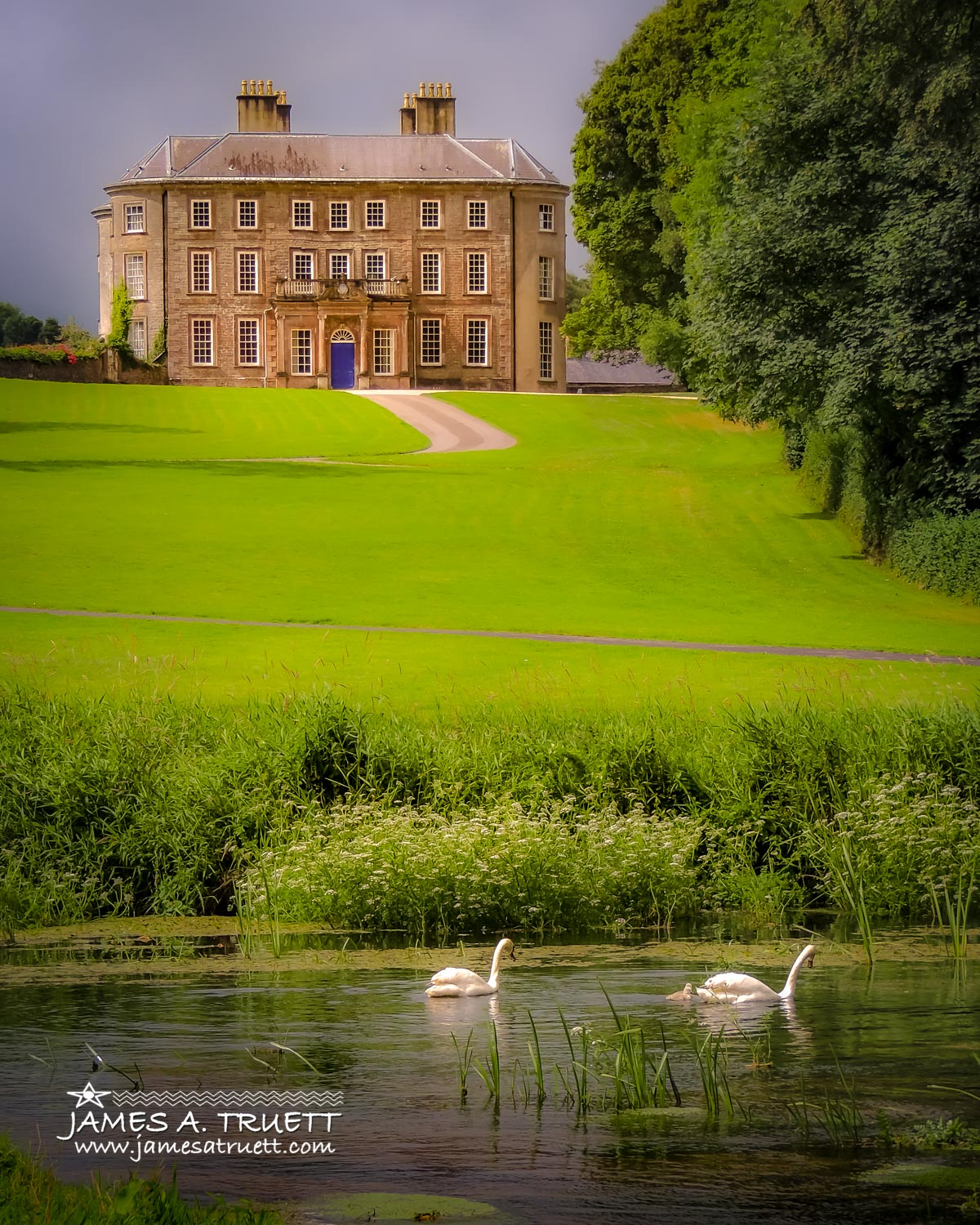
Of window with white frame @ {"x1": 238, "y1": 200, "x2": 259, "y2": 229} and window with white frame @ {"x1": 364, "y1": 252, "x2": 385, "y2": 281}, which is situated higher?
window with white frame @ {"x1": 238, "y1": 200, "x2": 259, "y2": 229}

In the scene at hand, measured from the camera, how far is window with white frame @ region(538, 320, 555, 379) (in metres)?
83.2

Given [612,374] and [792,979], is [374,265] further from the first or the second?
[792,979]

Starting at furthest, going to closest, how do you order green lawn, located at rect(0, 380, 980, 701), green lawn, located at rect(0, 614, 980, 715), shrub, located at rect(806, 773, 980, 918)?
green lawn, located at rect(0, 380, 980, 701) < green lawn, located at rect(0, 614, 980, 715) < shrub, located at rect(806, 773, 980, 918)

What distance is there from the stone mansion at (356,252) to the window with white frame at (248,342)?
95mm

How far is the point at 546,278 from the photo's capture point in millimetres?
83312

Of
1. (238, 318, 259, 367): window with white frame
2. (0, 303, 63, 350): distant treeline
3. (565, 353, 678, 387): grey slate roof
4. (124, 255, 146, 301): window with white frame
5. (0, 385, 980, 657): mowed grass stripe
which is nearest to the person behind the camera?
(0, 385, 980, 657): mowed grass stripe

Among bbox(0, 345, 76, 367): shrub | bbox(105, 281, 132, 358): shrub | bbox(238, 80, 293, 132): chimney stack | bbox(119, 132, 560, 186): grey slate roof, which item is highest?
bbox(238, 80, 293, 132): chimney stack

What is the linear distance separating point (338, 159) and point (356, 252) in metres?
5.01

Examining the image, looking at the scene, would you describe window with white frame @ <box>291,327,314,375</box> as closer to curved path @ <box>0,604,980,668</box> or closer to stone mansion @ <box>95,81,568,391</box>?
stone mansion @ <box>95,81,568,391</box>

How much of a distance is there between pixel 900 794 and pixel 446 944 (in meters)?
4.03

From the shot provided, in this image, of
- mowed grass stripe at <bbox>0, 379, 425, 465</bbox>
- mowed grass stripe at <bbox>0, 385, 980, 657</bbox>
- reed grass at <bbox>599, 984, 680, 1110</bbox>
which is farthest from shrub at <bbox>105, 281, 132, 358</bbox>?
reed grass at <bbox>599, 984, 680, 1110</bbox>

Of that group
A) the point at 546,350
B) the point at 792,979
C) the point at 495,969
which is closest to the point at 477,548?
the point at 495,969

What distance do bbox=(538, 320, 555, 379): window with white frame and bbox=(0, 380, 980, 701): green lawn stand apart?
27.7m

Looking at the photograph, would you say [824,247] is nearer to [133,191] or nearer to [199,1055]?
[199,1055]
